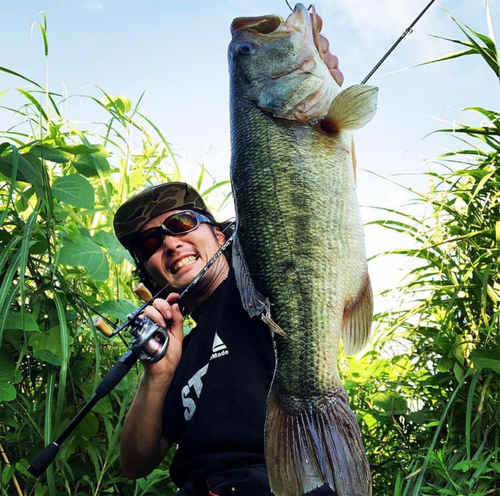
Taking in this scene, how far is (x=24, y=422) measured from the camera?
10.2 feet

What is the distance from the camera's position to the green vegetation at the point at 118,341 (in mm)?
2932

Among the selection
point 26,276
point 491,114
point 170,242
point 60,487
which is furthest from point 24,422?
point 491,114

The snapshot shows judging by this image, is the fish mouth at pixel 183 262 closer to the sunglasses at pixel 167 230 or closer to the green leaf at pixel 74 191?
the sunglasses at pixel 167 230

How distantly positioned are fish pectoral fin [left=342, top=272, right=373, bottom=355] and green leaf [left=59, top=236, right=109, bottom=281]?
1456mm

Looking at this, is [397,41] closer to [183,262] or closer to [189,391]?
[183,262]

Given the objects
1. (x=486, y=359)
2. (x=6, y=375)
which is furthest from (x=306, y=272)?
(x=6, y=375)

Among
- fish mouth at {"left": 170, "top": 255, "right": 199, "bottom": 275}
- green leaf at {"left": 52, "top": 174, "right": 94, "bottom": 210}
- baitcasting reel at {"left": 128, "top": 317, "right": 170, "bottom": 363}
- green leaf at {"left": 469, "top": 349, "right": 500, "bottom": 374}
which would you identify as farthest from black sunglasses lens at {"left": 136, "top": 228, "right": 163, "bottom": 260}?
green leaf at {"left": 469, "top": 349, "right": 500, "bottom": 374}

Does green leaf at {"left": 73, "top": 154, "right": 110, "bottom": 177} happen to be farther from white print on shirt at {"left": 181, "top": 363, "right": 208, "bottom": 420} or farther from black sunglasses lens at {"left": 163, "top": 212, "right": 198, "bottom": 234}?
white print on shirt at {"left": 181, "top": 363, "right": 208, "bottom": 420}

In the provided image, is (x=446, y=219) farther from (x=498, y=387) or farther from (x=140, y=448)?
(x=140, y=448)

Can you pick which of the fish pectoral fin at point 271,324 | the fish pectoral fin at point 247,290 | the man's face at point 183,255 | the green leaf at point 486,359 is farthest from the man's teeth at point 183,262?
the green leaf at point 486,359

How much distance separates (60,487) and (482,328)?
204 centimetres

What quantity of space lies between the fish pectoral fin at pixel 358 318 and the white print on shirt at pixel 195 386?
0.47 meters

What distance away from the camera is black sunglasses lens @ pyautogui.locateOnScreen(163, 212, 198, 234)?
7.91 feet

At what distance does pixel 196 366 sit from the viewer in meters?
2.16
